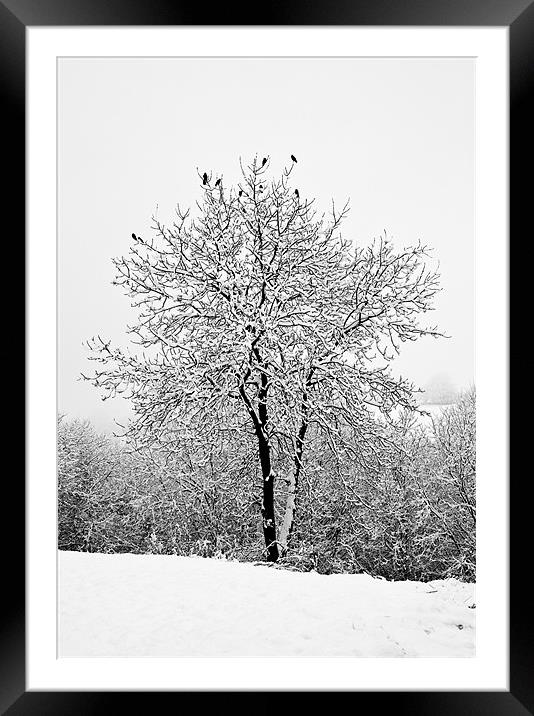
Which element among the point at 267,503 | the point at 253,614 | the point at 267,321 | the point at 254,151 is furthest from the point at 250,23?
the point at 267,503

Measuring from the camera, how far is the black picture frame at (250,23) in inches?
60.5

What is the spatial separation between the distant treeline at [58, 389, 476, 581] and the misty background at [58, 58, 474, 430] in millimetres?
954

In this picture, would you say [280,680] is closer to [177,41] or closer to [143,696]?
[143,696]

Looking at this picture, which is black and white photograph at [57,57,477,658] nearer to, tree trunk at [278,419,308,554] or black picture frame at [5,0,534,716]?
tree trunk at [278,419,308,554]

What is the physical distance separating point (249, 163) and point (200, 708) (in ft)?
11.8

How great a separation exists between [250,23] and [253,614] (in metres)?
2.36

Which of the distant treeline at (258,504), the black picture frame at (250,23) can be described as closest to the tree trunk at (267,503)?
the distant treeline at (258,504)

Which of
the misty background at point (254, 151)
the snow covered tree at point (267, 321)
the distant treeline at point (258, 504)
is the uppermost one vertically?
the misty background at point (254, 151)

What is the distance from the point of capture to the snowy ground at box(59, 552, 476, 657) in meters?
2.17

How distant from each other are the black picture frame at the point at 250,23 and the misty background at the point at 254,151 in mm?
2443

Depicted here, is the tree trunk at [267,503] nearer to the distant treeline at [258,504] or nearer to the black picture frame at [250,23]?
the distant treeline at [258,504]

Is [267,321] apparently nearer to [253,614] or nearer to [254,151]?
[254,151]
